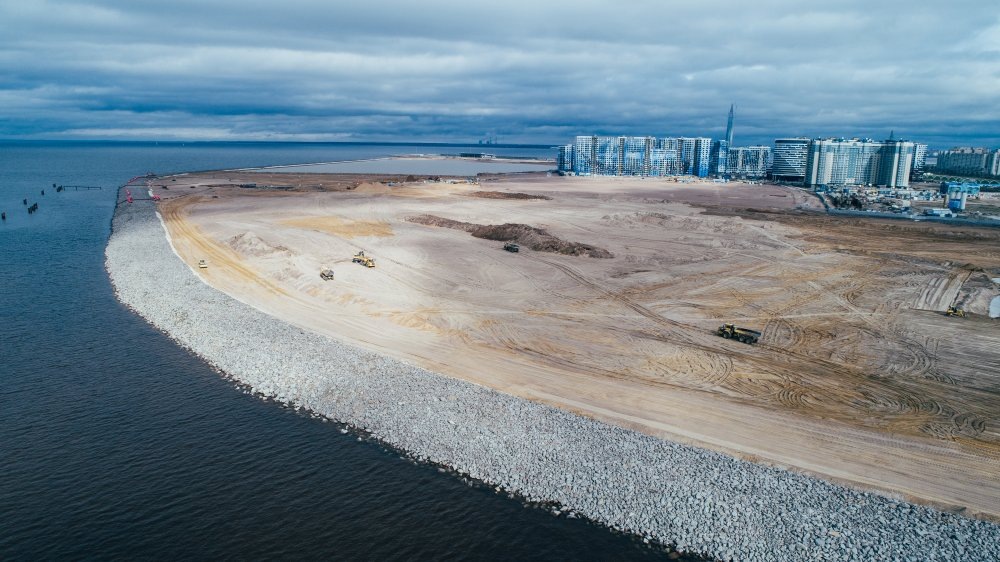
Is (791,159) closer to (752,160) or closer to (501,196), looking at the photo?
(752,160)

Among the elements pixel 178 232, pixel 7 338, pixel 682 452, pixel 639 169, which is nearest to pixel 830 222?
pixel 682 452

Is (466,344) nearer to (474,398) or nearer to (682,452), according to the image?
(474,398)

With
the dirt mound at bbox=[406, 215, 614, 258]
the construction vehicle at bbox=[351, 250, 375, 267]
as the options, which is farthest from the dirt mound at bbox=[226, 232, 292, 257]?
the dirt mound at bbox=[406, 215, 614, 258]

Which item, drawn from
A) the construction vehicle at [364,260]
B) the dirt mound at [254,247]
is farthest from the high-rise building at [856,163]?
the dirt mound at [254,247]

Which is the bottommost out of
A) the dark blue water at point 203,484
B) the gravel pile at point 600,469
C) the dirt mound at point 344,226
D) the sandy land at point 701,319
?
the dark blue water at point 203,484

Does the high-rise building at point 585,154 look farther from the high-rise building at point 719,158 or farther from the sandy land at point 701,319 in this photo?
the sandy land at point 701,319
